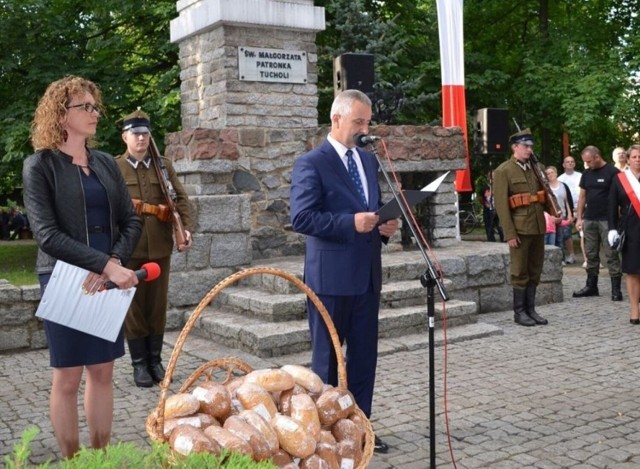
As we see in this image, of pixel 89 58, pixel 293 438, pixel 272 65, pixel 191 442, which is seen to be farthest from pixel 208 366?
pixel 89 58

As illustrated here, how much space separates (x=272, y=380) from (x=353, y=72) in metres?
7.52

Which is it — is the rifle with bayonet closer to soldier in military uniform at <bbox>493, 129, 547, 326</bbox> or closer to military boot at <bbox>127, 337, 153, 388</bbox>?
military boot at <bbox>127, 337, 153, 388</bbox>

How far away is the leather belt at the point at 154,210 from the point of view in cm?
577

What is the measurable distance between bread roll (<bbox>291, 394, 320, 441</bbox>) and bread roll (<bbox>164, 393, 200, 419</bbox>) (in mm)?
409

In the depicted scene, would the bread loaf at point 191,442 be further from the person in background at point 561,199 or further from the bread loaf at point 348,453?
the person in background at point 561,199

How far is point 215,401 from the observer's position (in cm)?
315

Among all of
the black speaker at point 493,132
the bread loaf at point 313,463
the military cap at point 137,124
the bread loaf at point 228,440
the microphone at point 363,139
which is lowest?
the bread loaf at point 313,463

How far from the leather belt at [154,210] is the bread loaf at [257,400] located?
9.16 feet

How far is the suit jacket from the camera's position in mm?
4043

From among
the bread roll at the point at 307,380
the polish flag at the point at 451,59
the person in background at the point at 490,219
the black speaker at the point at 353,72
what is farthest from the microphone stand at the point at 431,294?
the person in background at the point at 490,219

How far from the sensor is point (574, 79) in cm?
1794

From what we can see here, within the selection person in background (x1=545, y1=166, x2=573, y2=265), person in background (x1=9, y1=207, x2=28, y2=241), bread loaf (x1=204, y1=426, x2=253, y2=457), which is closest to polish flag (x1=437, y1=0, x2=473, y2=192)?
person in background (x1=545, y1=166, x2=573, y2=265)

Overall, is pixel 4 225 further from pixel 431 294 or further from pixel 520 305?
pixel 431 294

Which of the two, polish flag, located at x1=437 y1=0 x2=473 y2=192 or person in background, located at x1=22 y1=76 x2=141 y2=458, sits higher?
polish flag, located at x1=437 y1=0 x2=473 y2=192
